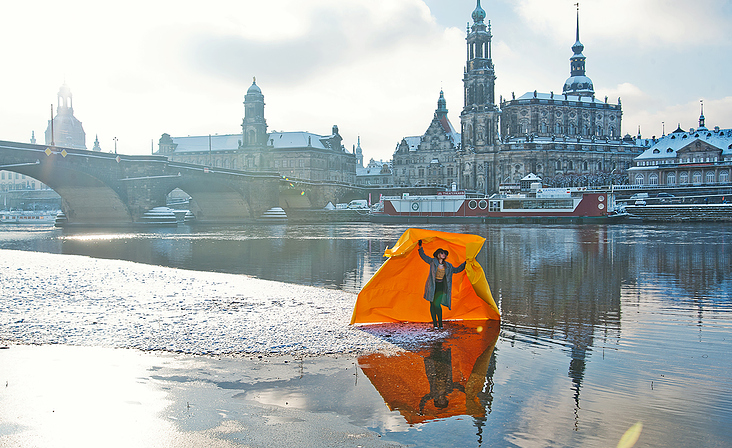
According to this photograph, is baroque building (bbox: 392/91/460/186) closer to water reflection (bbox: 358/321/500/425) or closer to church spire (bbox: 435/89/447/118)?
church spire (bbox: 435/89/447/118)

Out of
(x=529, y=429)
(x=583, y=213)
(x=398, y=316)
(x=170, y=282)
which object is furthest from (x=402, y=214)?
(x=529, y=429)

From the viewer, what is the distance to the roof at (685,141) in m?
97.7

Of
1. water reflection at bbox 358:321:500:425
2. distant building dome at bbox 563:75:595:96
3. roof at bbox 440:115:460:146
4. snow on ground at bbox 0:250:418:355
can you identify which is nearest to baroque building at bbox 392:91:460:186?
roof at bbox 440:115:460:146

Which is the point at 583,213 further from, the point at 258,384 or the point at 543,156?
the point at 258,384

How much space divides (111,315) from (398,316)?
19.2 feet

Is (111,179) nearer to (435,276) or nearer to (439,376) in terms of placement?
(435,276)

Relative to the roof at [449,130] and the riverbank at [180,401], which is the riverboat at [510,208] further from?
the riverbank at [180,401]

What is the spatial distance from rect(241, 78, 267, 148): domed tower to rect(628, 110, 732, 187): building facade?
78.4 metres

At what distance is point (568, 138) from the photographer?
398 ft

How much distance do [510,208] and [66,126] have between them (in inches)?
6619

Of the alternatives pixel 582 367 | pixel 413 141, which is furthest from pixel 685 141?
pixel 582 367

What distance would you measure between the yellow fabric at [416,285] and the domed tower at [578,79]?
129807 millimetres

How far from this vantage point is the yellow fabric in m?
10.5

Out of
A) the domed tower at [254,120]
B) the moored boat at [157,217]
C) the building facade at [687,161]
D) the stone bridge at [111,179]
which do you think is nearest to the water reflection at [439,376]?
the stone bridge at [111,179]
